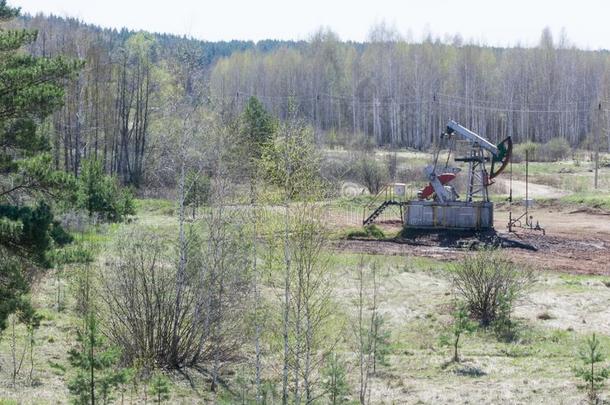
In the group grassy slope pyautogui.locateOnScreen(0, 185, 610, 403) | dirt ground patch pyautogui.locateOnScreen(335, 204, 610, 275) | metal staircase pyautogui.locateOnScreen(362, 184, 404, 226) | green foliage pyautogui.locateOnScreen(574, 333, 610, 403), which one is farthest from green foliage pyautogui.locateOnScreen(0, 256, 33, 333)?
metal staircase pyautogui.locateOnScreen(362, 184, 404, 226)

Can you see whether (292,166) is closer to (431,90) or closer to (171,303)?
(171,303)

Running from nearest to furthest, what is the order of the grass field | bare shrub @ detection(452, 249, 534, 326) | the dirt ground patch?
the grass field
bare shrub @ detection(452, 249, 534, 326)
the dirt ground patch

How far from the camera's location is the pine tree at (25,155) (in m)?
11.8

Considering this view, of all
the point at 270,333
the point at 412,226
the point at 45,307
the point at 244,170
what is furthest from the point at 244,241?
the point at 412,226

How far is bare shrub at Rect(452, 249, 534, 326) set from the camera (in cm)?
2038

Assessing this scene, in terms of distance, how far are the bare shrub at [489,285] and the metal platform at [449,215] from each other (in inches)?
536

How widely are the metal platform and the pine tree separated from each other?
2383cm

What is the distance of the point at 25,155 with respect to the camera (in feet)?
43.7

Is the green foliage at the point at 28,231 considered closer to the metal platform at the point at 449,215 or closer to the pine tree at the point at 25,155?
the pine tree at the point at 25,155

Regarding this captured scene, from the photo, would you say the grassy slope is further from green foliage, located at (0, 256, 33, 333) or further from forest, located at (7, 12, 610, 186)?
forest, located at (7, 12, 610, 186)

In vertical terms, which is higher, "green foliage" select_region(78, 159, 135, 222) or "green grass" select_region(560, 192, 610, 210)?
"green foliage" select_region(78, 159, 135, 222)

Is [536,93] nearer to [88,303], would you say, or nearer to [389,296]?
[389,296]

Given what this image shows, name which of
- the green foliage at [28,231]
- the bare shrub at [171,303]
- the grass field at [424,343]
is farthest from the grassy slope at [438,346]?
the green foliage at [28,231]

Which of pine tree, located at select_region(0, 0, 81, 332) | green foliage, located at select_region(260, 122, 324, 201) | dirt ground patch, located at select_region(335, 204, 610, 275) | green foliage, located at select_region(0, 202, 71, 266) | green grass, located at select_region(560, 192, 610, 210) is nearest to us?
green foliage, located at select_region(0, 202, 71, 266)
